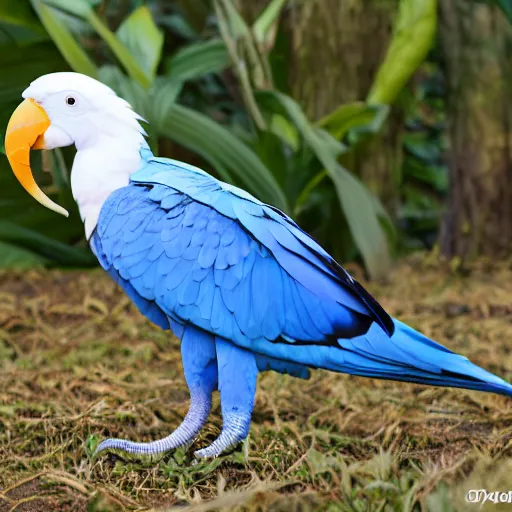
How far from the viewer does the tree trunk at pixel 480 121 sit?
8.02 feet

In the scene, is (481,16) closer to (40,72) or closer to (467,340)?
(467,340)

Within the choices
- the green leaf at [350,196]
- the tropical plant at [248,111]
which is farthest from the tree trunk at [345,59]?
the green leaf at [350,196]

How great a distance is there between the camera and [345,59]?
2480mm

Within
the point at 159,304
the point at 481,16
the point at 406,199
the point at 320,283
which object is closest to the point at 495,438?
the point at 320,283

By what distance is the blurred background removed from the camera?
207cm

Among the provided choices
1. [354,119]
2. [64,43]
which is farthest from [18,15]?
[354,119]

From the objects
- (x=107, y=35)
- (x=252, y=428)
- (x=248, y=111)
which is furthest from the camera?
(x=248, y=111)

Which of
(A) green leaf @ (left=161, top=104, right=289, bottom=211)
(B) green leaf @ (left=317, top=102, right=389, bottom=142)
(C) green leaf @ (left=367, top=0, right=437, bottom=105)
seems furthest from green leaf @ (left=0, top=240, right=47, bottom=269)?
(C) green leaf @ (left=367, top=0, right=437, bottom=105)

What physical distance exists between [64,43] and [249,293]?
124 cm

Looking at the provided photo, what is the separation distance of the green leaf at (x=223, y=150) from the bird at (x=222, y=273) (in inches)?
43.0

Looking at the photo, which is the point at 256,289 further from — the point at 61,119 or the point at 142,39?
the point at 142,39

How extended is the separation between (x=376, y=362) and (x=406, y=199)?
2.73 m

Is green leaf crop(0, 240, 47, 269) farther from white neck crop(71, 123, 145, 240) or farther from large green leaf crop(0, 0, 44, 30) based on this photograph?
white neck crop(71, 123, 145, 240)

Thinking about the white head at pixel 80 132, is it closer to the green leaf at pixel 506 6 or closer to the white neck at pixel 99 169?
the white neck at pixel 99 169
